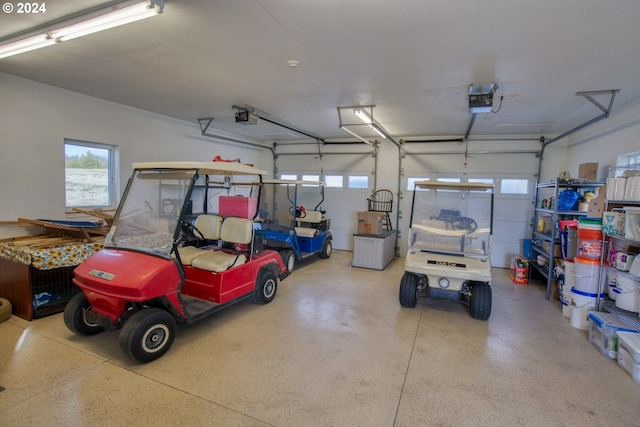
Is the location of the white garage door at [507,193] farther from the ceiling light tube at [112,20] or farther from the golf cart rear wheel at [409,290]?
the ceiling light tube at [112,20]

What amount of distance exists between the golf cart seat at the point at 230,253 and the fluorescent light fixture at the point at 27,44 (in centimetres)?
234

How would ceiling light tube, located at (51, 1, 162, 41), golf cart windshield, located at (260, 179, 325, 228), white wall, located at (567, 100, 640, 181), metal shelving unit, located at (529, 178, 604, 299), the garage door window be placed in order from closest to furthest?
ceiling light tube, located at (51, 1, 162, 41) < white wall, located at (567, 100, 640, 181) < metal shelving unit, located at (529, 178, 604, 299) < golf cart windshield, located at (260, 179, 325, 228) < the garage door window

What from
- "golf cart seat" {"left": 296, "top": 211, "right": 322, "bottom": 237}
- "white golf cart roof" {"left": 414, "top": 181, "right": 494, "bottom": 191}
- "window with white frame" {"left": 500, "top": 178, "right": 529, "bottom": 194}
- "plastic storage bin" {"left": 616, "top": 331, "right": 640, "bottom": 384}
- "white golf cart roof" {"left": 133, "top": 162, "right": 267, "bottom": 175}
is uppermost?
"window with white frame" {"left": 500, "top": 178, "right": 529, "bottom": 194}

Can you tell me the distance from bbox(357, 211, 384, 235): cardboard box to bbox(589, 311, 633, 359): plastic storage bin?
3.53 m

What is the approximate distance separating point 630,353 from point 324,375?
107 inches

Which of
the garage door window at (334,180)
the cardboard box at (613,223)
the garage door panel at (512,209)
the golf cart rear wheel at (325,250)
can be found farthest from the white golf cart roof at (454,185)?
the garage door window at (334,180)

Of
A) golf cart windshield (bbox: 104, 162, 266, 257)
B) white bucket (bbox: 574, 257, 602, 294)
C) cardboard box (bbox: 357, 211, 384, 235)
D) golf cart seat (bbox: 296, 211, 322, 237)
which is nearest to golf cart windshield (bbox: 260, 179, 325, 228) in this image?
golf cart seat (bbox: 296, 211, 322, 237)

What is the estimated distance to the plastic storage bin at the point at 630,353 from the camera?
103 inches

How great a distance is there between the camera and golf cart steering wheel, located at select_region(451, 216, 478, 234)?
4.10 m

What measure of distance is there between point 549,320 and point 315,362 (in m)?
→ 3.19

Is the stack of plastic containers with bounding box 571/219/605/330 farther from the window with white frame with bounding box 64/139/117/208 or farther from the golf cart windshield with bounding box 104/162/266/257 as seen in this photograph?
the window with white frame with bounding box 64/139/117/208

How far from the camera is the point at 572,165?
19.9 feet

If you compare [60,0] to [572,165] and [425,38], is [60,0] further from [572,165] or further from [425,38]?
[572,165]

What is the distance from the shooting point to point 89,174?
4.94m
